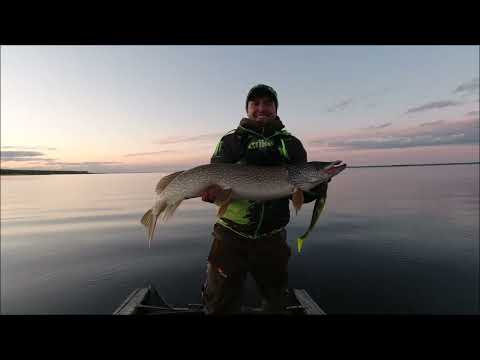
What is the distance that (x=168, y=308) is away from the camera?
5828mm

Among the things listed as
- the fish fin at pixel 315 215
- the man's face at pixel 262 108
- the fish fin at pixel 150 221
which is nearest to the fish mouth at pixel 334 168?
the fish fin at pixel 315 215

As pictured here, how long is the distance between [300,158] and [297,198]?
0.71 m

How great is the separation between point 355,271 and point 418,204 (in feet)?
56.5

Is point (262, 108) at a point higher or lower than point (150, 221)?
higher

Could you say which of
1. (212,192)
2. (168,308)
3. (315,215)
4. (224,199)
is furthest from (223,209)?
(168,308)

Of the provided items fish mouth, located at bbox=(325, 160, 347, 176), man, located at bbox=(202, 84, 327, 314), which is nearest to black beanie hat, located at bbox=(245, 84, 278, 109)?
man, located at bbox=(202, 84, 327, 314)

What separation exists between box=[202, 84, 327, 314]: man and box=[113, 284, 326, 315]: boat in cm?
142

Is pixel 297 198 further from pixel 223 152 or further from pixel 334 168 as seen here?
pixel 223 152

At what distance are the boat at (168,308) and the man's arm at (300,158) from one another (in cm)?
244

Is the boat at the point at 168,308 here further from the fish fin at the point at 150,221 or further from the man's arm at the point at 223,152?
the man's arm at the point at 223,152

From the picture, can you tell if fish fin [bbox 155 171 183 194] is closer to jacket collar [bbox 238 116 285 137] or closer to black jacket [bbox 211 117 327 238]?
black jacket [bbox 211 117 327 238]

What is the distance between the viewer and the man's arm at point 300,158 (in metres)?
4.07
